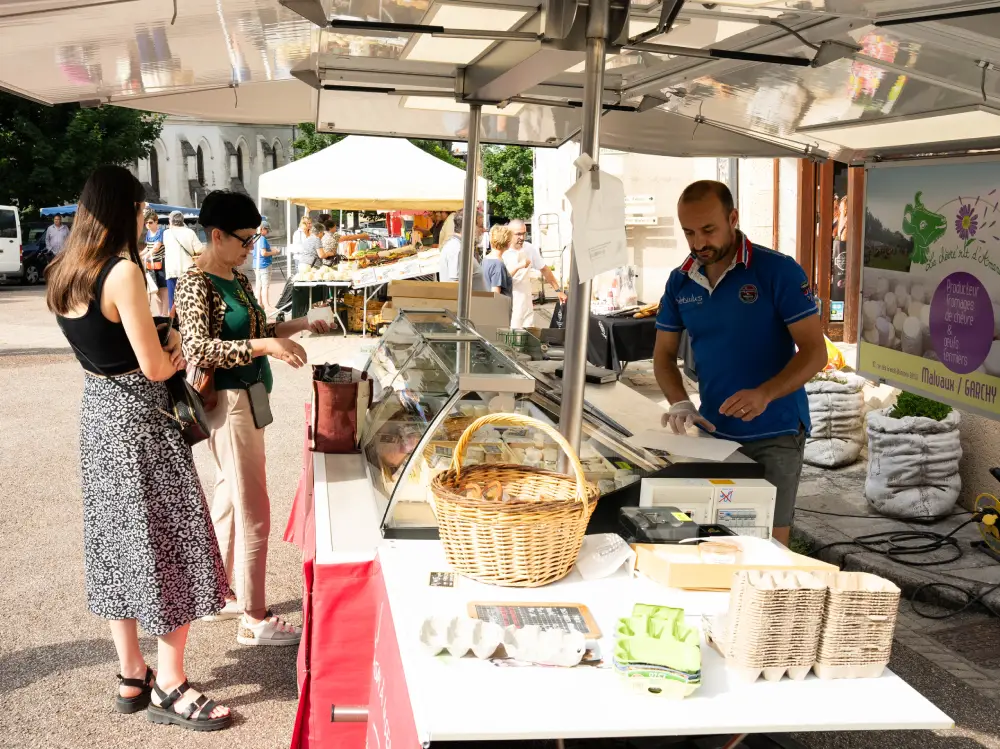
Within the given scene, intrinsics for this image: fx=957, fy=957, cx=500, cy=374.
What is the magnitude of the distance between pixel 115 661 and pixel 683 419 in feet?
8.99

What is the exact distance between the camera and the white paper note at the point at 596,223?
2.69 m

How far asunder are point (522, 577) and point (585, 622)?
9.6 inches

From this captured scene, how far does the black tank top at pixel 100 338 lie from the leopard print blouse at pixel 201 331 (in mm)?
392

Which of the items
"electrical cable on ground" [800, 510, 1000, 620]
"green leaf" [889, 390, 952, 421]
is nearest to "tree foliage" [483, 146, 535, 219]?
"green leaf" [889, 390, 952, 421]

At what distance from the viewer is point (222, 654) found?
4.32m

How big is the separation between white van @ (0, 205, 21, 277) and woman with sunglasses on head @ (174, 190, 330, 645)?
24.5 m

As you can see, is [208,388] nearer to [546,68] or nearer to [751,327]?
[546,68]

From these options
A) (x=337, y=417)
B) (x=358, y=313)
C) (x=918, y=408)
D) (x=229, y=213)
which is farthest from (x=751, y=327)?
(x=358, y=313)

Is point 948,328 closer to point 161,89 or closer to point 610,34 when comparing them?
point 610,34

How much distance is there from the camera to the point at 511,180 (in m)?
36.0

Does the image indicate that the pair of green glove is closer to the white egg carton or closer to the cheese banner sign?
the white egg carton

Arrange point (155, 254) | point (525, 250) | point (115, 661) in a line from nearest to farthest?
1. point (115, 661)
2. point (525, 250)
3. point (155, 254)

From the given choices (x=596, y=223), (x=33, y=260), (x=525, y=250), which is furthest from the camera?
(x=33, y=260)

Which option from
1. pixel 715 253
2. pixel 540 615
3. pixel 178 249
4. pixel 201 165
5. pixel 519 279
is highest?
pixel 201 165
